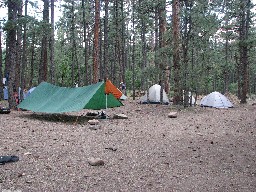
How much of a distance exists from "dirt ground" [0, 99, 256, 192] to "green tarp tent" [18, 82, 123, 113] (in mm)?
902

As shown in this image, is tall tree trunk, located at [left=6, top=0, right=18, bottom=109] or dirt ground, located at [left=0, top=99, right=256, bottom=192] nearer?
dirt ground, located at [left=0, top=99, right=256, bottom=192]

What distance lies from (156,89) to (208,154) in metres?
12.8

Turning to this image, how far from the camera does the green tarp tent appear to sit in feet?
38.4

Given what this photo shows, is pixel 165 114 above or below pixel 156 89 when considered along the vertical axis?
below

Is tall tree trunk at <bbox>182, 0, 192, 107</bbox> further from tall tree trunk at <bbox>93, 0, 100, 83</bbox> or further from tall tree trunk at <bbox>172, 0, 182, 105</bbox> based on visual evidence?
tall tree trunk at <bbox>93, 0, 100, 83</bbox>

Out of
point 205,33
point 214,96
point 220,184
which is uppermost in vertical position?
point 205,33

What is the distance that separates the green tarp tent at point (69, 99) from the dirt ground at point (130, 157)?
90 centimetres

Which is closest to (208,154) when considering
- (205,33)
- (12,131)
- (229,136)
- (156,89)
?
(229,136)

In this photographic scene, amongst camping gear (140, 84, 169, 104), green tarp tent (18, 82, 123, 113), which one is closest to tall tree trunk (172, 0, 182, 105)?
green tarp tent (18, 82, 123, 113)

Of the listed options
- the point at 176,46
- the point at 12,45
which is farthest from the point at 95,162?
the point at 176,46

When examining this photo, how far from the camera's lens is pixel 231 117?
515 inches

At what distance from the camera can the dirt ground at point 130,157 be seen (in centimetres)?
513

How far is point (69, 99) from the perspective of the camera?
40.6 feet

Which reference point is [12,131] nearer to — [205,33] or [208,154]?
[208,154]
